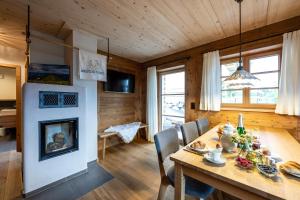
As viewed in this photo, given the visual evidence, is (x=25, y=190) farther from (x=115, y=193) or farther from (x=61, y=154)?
(x=115, y=193)

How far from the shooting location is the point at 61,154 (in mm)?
2070

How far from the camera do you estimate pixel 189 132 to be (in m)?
2.01

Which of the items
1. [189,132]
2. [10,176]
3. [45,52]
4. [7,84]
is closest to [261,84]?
[189,132]

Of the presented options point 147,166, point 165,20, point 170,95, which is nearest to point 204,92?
point 170,95

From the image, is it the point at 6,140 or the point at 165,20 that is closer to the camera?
the point at 165,20

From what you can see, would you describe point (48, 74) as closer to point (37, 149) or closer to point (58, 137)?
point (58, 137)

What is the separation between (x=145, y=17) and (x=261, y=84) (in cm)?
224

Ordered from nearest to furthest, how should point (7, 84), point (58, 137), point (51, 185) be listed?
point (51, 185), point (58, 137), point (7, 84)

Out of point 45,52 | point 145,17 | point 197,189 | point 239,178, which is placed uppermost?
point 145,17

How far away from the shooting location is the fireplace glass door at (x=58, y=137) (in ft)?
6.27

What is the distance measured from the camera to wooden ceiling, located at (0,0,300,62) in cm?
173

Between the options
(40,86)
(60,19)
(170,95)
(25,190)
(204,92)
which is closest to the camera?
(25,190)

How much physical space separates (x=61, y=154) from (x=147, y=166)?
4.65 feet

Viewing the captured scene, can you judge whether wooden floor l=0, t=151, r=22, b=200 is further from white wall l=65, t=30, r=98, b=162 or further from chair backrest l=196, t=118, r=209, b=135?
chair backrest l=196, t=118, r=209, b=135
